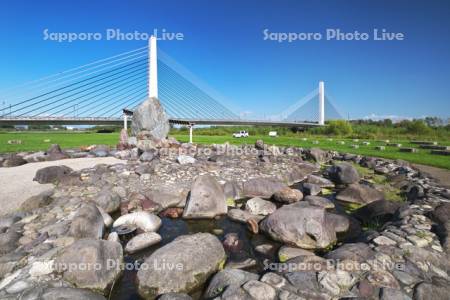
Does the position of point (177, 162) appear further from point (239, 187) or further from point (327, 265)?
point (327, 265)

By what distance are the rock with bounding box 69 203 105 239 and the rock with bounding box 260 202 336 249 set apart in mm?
2908

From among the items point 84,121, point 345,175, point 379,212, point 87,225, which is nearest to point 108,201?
point 87,225

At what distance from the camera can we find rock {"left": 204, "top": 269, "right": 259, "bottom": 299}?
3047 mm

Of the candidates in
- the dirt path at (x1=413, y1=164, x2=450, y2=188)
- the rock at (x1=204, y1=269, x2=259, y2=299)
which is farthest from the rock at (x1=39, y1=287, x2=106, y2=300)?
the dirt path at (x1=413, y1=164, x2=450, y2=188)

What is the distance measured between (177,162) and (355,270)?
7966 mm

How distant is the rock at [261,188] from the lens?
7.63 meters

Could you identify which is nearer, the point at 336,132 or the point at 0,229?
the point at 0,229

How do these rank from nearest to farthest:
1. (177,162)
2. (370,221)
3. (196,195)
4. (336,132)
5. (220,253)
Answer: (220,253)
(370,221)
(196,195)
(177,162)
(336,132)

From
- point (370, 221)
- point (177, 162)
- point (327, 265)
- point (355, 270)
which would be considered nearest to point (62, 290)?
point (327, 265)

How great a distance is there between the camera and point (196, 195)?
6027 mm

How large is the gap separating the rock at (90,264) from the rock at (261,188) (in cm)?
469

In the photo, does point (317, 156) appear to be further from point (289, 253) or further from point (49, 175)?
point (49, 175)

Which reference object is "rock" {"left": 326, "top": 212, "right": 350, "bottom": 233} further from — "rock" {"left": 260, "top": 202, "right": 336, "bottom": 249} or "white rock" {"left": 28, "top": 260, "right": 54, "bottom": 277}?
"white rock" {"left": 28, "top": 260, "right": 54, "bottom": 277}

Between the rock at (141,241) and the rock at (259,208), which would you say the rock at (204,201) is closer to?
the rock at (259,208)
